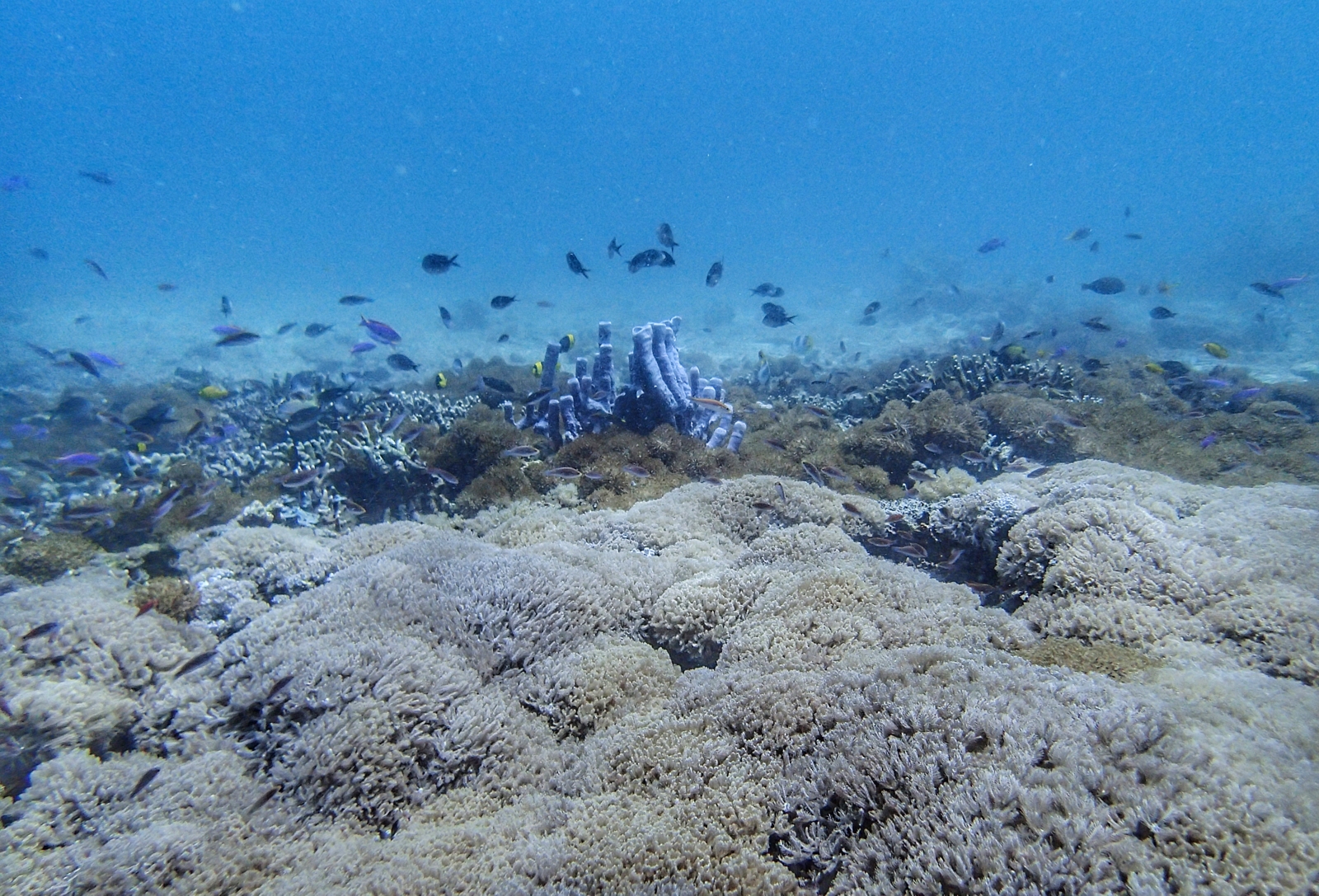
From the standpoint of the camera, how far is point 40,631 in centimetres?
383

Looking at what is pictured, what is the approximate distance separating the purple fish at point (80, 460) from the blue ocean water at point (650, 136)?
5270 cm

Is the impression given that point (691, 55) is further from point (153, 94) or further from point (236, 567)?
point (236, 567)

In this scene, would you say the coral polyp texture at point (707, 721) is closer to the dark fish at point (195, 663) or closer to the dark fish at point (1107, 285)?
the dark fish at point (195, 663)

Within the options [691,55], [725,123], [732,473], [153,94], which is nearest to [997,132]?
[725,123]

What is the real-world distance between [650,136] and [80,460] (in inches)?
6044

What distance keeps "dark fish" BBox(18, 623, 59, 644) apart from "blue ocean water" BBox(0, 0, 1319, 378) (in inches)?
2347

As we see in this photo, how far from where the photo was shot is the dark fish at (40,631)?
12.5 feet

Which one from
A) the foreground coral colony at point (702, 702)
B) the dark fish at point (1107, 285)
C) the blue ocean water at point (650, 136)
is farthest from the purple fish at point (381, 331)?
the blue ocean water at point (650, 136)

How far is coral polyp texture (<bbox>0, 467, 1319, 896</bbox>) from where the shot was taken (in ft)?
6.08

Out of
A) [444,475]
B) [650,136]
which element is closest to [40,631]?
[444,475]

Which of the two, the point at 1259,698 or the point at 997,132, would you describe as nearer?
the point at 1259,698

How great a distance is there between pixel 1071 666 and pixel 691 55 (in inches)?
6293

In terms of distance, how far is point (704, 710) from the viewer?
108 inches

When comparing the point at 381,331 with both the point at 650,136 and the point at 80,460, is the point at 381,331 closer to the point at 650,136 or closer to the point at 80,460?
the point at 80,460
